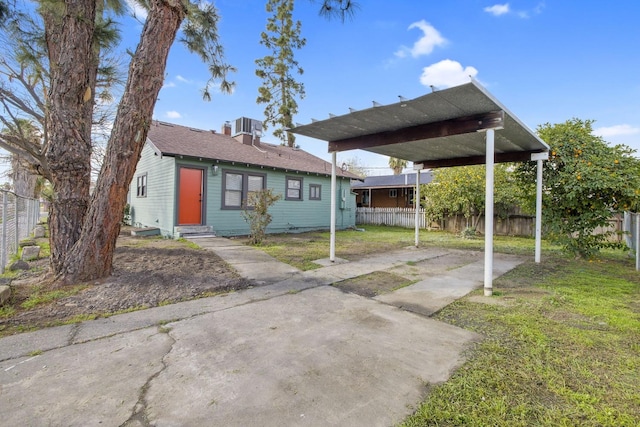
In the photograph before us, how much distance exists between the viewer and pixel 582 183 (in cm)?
644

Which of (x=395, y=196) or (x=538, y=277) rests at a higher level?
(x=395, y=196)

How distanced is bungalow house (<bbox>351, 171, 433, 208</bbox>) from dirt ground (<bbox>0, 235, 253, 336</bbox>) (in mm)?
15745

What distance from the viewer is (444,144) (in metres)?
6.43

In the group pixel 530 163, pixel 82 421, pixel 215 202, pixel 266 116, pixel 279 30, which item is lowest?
pixel 82 421

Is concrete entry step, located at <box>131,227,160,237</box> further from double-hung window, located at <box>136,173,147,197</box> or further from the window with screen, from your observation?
the window with screen

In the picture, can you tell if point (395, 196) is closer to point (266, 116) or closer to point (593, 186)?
point (266, 116)

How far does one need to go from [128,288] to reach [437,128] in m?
5.27

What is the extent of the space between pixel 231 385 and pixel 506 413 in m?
1.78

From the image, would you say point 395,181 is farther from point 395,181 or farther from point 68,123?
point 68,123

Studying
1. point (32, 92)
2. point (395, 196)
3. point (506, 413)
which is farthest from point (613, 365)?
point (395, 196)

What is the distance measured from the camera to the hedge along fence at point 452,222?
12484mm

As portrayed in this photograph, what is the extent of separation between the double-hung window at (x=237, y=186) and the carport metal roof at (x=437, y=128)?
17.9 feet

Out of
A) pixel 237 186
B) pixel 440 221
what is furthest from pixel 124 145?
pixel 440 221

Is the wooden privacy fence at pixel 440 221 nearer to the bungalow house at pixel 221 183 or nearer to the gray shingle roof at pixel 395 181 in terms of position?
the gray shingle roof at pixel 395 181
